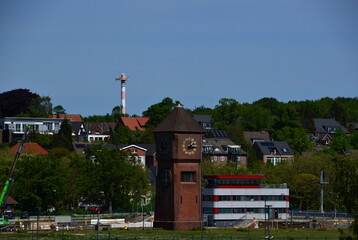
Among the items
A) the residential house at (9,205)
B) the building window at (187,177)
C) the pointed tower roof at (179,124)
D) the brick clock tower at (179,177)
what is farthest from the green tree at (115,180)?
the building window at (187,177)

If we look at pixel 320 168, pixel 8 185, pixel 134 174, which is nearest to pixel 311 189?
pixel 320 168

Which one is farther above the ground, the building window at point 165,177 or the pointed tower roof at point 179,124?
the pointed tower roof at point 179,124

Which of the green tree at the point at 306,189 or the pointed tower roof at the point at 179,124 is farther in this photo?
the green tree at the point at 306,189

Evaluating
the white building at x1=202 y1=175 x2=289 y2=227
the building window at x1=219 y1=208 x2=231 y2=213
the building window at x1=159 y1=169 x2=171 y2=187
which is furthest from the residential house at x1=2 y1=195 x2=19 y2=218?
the building window at x1=219 y1=208 x2=231 y2=213

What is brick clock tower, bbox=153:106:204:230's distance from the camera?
468 feet

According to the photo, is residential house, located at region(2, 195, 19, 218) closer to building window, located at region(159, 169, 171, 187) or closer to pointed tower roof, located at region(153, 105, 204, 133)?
building window, located at region(159, 169, 171, 187)

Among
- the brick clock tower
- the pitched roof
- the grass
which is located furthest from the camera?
the pitched roof

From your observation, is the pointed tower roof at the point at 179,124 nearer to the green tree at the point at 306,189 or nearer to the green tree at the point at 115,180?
the green tree at the point at 115,180

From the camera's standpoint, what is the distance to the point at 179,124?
143750mm

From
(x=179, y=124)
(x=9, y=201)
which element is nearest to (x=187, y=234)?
(x=179, y=124)

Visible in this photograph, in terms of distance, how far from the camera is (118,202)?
559ft

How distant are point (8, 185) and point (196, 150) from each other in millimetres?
27920

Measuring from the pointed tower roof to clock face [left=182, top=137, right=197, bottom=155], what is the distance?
4.26 ft

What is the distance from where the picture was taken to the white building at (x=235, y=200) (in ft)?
499
